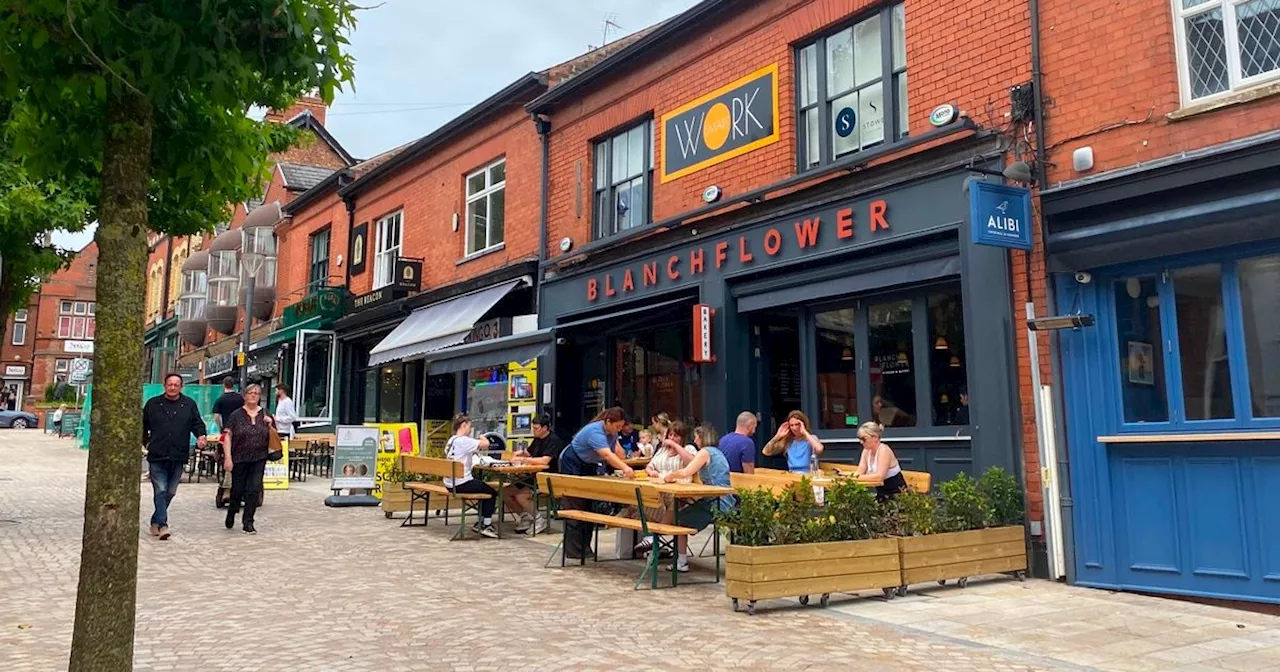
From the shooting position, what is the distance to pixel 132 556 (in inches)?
141

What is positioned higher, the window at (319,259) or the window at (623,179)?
the window at (319,259)

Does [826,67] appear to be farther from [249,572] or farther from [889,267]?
[249,572]

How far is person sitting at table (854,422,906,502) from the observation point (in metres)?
8.03

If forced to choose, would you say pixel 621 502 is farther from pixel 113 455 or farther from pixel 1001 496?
pixel 113 455

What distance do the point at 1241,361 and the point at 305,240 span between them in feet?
72.5

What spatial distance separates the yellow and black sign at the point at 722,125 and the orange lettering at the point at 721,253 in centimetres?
114

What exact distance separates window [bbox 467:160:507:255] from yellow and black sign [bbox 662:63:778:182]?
15.5ft

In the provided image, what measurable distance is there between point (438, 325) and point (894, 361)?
8842 millimetres

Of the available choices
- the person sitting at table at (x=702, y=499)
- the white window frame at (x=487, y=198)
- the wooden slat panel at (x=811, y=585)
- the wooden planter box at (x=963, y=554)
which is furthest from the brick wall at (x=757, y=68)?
the wooden slat panel at (x=811, y=585)

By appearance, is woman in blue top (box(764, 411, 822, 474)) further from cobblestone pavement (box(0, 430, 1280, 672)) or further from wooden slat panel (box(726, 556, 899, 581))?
wooden slat panel (box(726, 556, 899, 581))

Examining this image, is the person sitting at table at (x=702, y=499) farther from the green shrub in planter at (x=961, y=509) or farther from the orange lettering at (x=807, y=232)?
the orange lettering at (x=807, y=232)

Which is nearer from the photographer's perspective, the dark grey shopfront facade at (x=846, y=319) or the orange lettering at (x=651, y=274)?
the dark grey shopfront facade at (x=846, y=319)

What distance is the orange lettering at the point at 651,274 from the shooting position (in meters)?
12.4

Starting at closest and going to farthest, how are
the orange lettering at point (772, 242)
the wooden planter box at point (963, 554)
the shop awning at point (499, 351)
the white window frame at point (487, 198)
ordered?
the wooden planter box at point (963, 554) < the orange lettering at point (772, 242) < the shop awning at point (499, 351) < the white window frame at point (487, 198)
